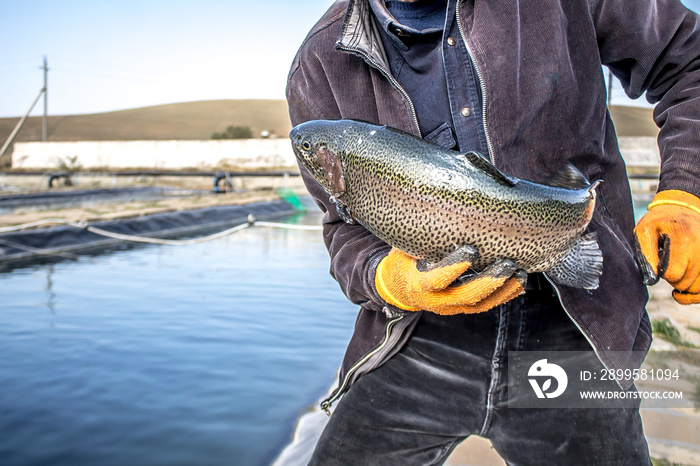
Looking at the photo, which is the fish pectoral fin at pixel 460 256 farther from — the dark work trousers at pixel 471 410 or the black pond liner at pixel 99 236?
the black pond liner at pixel 99 236

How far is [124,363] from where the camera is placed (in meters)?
5.20

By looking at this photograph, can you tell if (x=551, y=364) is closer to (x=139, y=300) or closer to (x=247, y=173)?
(x=139, y=300)

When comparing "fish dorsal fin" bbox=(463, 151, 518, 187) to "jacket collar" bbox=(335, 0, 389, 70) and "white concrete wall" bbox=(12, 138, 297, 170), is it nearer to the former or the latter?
"jacket collar" bbox=(335, 0, 389, 70)

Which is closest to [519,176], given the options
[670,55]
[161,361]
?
[670,55]

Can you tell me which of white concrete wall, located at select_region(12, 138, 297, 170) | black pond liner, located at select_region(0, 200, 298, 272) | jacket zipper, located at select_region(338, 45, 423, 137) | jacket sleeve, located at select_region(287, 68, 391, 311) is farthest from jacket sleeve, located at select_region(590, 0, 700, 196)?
white concrete wall, located at select_region(12, 138, 297, 170)

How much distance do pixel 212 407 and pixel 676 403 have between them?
3.26 metres

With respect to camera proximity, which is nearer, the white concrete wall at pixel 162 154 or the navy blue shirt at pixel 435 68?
the navy blue shirt at pixel 435 68

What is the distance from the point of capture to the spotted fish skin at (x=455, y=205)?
1443 millimetres

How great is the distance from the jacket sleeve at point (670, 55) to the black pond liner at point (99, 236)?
30.7 feet

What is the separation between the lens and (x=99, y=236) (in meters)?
11.4

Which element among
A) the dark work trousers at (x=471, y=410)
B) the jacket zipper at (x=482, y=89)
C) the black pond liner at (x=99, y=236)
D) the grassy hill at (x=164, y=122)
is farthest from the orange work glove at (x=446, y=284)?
the grassy hill at (x=164, y=122)

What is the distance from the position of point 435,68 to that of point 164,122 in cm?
10141

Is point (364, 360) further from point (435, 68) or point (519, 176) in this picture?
point (435, 68)

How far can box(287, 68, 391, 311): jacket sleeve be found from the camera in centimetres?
184
